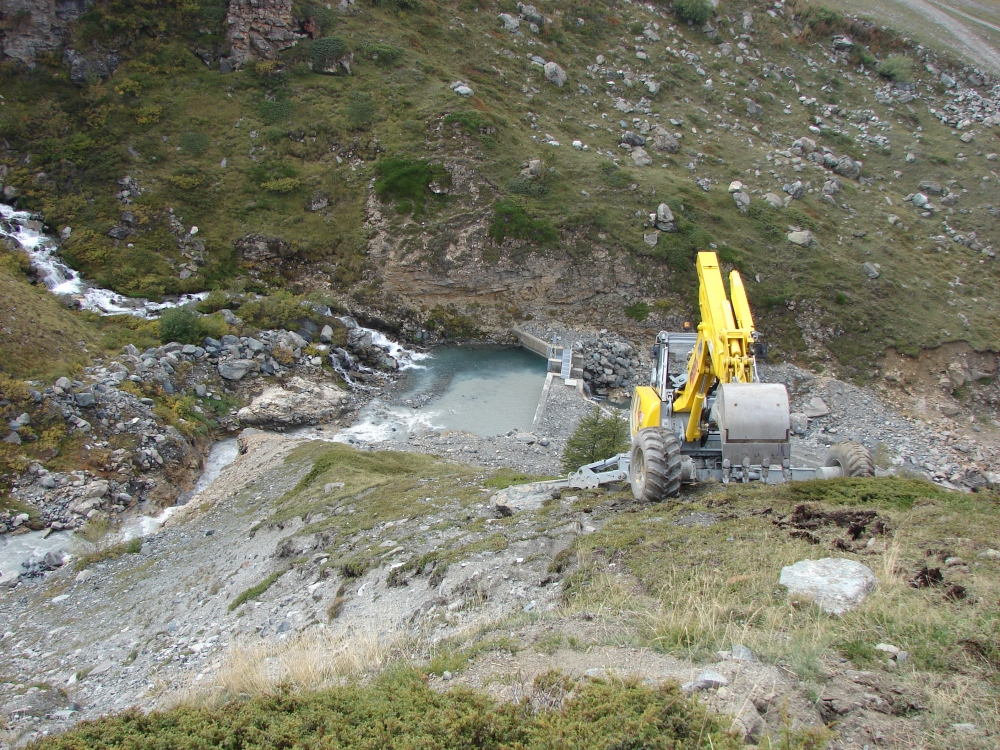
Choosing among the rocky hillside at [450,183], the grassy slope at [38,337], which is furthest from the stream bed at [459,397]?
the grassy slope at [38,337]

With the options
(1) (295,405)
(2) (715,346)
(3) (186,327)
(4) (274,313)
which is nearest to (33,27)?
(4) (274,313)

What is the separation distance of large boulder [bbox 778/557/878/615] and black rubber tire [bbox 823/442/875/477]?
5.79 meters

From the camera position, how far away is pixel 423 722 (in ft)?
18.2

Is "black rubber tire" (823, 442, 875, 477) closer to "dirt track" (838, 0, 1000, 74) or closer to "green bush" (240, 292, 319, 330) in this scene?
"green bush" (240, 292, 319, 330)

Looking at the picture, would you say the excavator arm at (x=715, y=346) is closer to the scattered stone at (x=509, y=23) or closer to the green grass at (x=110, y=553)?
the green grass at (x=110, y=553)

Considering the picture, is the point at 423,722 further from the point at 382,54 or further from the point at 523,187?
the point at 382,54

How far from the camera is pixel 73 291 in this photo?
33.7 m

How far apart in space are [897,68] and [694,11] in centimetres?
1827

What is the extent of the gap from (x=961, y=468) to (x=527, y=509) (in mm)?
24439

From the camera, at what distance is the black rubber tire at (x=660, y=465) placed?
12.7 meters

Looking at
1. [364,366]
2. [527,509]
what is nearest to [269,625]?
[527,509]

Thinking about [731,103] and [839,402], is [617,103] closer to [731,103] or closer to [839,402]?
[731,103]

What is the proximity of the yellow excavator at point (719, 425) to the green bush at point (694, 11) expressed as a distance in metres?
50.0

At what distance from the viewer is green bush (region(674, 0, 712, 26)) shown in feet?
180
